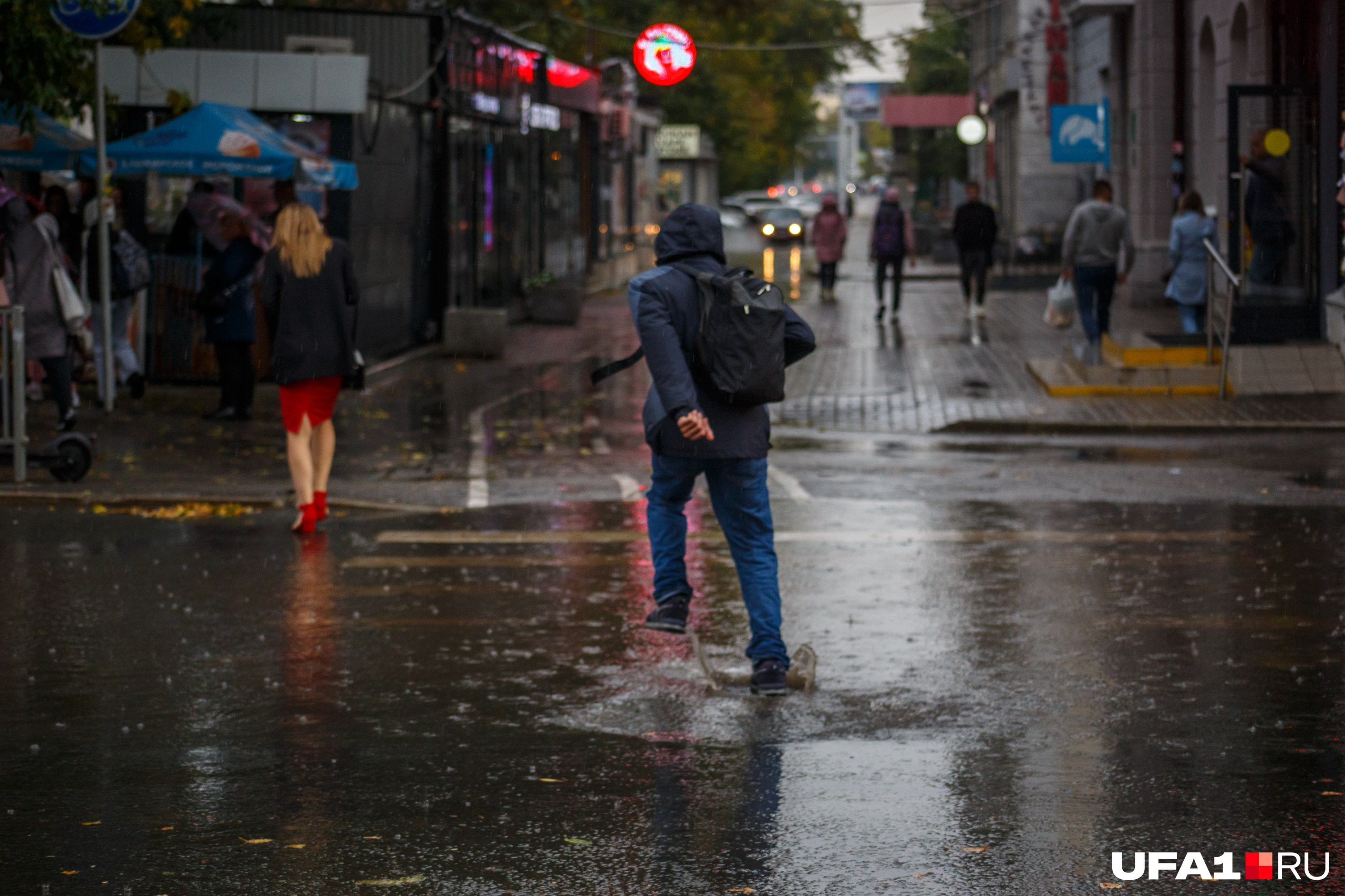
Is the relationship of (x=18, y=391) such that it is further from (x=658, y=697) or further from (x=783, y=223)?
(x=783, y=223)

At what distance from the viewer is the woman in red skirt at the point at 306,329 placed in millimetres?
10023

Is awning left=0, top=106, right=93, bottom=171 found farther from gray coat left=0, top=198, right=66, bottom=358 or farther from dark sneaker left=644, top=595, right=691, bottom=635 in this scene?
dark sneaker left=644, top=595, right=691, bottom=635

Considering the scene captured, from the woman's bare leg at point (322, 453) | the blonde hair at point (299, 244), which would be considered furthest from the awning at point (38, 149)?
the woman's bare leg at point (322, 453)

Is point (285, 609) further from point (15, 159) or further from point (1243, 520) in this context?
point (15, 159)

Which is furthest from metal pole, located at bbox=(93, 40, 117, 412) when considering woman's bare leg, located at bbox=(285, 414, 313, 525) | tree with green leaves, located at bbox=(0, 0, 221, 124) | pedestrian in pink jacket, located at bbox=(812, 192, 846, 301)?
pedestrian in pink jacket, located at bbox=(812, 192, 846, 301)

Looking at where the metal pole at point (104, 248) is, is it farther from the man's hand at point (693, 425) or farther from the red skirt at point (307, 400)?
the man's hand at point (693, 425)

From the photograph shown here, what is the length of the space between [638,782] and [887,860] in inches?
38.0

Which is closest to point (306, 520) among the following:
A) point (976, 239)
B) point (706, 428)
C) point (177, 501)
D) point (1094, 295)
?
point (177, 501)

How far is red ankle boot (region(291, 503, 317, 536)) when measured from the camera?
398 inches

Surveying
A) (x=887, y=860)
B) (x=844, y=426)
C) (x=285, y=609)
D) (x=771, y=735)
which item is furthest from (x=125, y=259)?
(x=887, y=860)

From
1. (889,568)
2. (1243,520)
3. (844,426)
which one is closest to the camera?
(889,568)

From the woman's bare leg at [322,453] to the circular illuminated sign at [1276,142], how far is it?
38.3 feet

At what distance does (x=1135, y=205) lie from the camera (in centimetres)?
2950

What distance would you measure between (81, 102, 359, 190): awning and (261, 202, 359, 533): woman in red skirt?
5.82m
